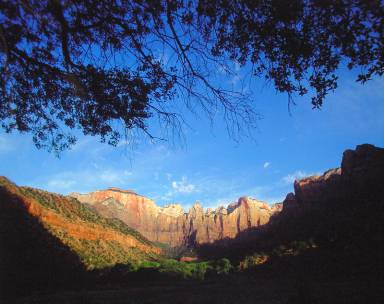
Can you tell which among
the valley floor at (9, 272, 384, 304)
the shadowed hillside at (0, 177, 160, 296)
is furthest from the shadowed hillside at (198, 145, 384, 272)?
the shadowed hillside at (0, 177, 160, 296)

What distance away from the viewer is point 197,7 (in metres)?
5.67

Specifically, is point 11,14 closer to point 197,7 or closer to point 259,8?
point 197,7

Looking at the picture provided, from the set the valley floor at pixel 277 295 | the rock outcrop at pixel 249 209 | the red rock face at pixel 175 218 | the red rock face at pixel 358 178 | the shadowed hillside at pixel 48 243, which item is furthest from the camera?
the red rock face at pixel 175 218

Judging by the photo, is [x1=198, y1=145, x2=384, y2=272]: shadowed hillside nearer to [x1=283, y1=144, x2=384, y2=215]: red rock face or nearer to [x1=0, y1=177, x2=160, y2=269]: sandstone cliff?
[x1=283, y1=144, x2=384, y2=215]: red rock face

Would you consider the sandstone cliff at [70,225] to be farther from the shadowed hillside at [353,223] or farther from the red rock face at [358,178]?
the red rock face at [358,178]

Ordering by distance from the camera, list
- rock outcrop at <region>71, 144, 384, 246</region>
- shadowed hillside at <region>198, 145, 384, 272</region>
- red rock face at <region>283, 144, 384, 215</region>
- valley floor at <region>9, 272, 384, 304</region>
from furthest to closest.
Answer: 1. rock outcrop at <region>71, 144, 384, 246</region>
2. red rock face at <region>283, 144, 384, 215</region>
3. shadowed hillside at <region>198, 145, 384, 272</region>
4. valley floor at <region>9, 272, 384, 304</region>

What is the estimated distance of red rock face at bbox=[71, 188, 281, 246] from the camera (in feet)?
490

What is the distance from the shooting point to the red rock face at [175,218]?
490ft

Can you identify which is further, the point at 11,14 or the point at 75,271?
the point at 75,271

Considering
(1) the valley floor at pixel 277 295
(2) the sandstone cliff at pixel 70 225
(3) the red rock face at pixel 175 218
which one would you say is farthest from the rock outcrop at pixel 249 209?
(2) the sandstone cliff at pixel 70 225

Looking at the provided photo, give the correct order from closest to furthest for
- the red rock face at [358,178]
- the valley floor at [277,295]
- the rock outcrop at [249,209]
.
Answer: the valley floor at [277,295] → the red rock face at [358,178] → the rock outcrop at [249,209]

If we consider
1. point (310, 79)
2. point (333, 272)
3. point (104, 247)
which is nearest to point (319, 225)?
point (333, 272)

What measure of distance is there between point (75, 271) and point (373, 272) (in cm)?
3264

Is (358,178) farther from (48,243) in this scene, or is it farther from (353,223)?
(48,243)
